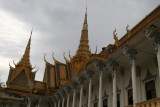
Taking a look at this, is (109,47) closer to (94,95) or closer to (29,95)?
(94,95)

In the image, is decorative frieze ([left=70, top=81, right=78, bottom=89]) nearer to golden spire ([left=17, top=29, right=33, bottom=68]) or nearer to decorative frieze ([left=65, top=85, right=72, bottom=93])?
decorative frieze ([left=65, top=85, right=72, bottom=93])

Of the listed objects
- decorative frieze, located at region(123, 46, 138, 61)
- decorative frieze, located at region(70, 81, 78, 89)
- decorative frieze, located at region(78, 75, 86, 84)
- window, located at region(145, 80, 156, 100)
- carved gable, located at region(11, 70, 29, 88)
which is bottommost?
window, located at region(145, 80, 156, 100)

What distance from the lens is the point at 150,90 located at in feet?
35.3

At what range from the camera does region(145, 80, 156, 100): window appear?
10572mm

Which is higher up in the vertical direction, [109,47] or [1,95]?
[109,47]

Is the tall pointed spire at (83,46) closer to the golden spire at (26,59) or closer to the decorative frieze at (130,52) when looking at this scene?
the golden spire at (26,59)

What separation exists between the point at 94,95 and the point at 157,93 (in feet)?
23.6

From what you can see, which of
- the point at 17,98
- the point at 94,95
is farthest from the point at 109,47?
the point at 17,98

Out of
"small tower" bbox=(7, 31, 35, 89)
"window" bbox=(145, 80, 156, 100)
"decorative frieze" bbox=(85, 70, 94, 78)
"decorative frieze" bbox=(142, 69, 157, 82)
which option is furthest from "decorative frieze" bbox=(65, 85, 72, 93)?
"small tower" bbox=(7, 31, 35, 89)

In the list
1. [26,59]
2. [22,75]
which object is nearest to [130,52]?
[22,75]

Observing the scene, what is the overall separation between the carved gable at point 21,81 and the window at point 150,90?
→ 20.3m

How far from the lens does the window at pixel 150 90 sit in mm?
10572

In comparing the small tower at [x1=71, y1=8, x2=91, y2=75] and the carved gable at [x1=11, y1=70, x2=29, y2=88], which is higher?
the small tower at [x1=71, y1=8, x2=91, y2=75]

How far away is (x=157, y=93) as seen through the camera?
1012 centimetres
